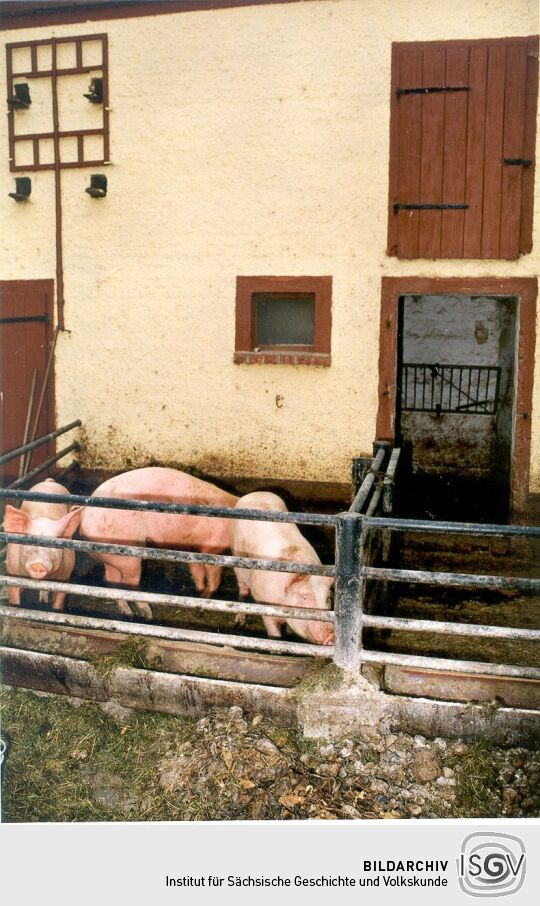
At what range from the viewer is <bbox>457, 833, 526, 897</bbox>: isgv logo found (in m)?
2.77

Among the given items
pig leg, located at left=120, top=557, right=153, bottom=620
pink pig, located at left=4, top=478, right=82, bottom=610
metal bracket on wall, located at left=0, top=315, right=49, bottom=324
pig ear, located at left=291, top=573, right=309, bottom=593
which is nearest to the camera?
pig ear, located at left=291, top=573, right=309, bottom=593

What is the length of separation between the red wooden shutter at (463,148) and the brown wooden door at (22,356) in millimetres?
3931

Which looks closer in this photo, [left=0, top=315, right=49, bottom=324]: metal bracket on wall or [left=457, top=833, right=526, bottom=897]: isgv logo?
[left=457, top=833, right=526, bottom=897]: isgv logo

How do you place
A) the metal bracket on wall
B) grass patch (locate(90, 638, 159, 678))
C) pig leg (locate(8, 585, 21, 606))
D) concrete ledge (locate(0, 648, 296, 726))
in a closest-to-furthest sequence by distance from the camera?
concrete ledge (locate(0, 648, 296, 726)) → grass patch (locate(90, 638, 159, 678)) → pig leg (locate(8, 585, 21, 606)) → the metal bracket on wall

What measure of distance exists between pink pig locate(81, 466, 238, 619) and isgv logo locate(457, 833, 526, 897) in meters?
2.97

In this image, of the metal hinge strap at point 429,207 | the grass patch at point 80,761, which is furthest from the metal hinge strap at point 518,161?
the grass patch at point 80,761

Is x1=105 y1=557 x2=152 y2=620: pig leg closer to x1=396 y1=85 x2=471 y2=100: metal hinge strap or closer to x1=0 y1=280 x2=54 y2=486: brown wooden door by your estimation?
x1=0 y1=280 x2=54 y2=486: brown wooden door

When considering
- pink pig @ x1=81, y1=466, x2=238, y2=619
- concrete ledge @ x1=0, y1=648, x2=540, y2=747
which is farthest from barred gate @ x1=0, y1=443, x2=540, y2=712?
pink pig @ x1=81, y1=466, x2=238, y2=619

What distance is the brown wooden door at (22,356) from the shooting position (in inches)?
293

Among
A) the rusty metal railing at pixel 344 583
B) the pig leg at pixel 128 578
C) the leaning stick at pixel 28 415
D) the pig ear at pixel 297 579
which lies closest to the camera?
the rusty metal railing at pixel 344 583

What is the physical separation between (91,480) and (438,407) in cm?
554

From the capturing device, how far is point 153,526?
542 centimetres

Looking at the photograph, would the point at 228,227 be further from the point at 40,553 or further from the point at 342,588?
the point at 342,588

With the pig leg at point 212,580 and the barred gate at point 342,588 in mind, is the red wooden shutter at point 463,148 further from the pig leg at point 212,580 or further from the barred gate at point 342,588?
the pig leg at point 212,580
